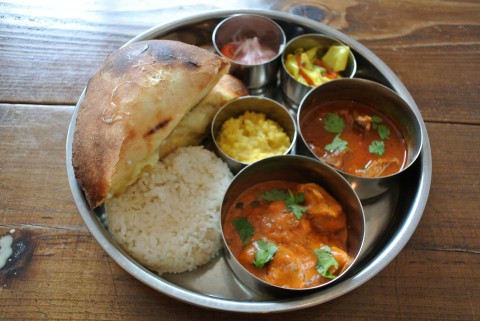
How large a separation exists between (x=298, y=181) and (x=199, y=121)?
0.63 meters

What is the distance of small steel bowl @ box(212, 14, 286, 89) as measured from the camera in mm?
2572

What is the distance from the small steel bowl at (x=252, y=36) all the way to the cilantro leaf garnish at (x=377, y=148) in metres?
0.76

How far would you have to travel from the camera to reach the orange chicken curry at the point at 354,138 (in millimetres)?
2297

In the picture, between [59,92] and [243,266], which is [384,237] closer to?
[243,266]

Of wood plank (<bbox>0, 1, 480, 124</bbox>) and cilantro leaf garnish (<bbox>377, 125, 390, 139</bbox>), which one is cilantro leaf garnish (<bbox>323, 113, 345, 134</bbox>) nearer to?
cilantro leaf garnish (<bbox>377, 125, 390, 139</bbox>)

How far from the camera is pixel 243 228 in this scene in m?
2.06

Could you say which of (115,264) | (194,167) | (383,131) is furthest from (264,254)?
(383,131)

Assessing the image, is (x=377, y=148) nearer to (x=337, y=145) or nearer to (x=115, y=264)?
(x=337, y=145)

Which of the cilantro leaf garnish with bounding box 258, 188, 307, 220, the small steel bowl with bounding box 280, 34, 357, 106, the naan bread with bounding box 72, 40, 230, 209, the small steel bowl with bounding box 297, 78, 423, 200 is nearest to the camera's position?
the naan bread with bounding box 72, 40, 230, 209

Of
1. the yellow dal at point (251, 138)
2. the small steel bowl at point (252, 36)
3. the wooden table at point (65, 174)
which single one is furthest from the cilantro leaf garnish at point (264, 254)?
the small steel bowl at point (252, 36)

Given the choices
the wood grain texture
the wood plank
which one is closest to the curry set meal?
the wood grain texture

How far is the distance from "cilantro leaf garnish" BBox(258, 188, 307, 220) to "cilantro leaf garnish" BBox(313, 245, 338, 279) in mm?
199

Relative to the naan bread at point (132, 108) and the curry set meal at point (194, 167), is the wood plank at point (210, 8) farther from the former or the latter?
the naan bread at point (132, 108)

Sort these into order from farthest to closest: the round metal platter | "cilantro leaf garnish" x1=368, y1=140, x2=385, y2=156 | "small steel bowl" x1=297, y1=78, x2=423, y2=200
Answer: "cilantro leaf garnish" x1=368, y1=140, x2=385, y2=156 → "small steel bowl" x1=297, y1=78, x2=423, y2=200 → the round metal platter
